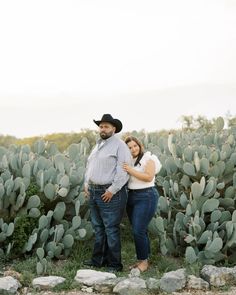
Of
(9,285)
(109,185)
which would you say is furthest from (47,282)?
(109,185)

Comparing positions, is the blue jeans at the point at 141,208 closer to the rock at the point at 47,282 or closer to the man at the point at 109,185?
the man at the point at 109,185

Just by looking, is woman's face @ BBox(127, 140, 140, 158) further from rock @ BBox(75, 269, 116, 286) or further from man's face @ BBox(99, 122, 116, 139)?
rock @ BBox(75, 269, 116, 286)

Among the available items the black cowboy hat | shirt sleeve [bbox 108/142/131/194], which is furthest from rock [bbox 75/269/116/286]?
the black cowboy hat

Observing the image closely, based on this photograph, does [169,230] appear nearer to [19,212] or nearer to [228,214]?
[228,214]

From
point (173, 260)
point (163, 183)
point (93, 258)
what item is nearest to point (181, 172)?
point (163, 183)

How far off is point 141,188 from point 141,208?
24cm

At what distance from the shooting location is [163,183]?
8422 millimetres

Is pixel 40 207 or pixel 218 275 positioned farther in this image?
pixel 40 207

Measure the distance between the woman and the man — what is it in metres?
0.12

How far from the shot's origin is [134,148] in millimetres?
7465

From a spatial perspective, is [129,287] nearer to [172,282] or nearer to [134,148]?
[172,282]

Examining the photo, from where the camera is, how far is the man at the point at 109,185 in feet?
23.8

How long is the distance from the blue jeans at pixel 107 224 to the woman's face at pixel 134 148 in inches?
16.9

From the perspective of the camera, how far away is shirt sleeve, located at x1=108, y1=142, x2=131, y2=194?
7164 millimetres
